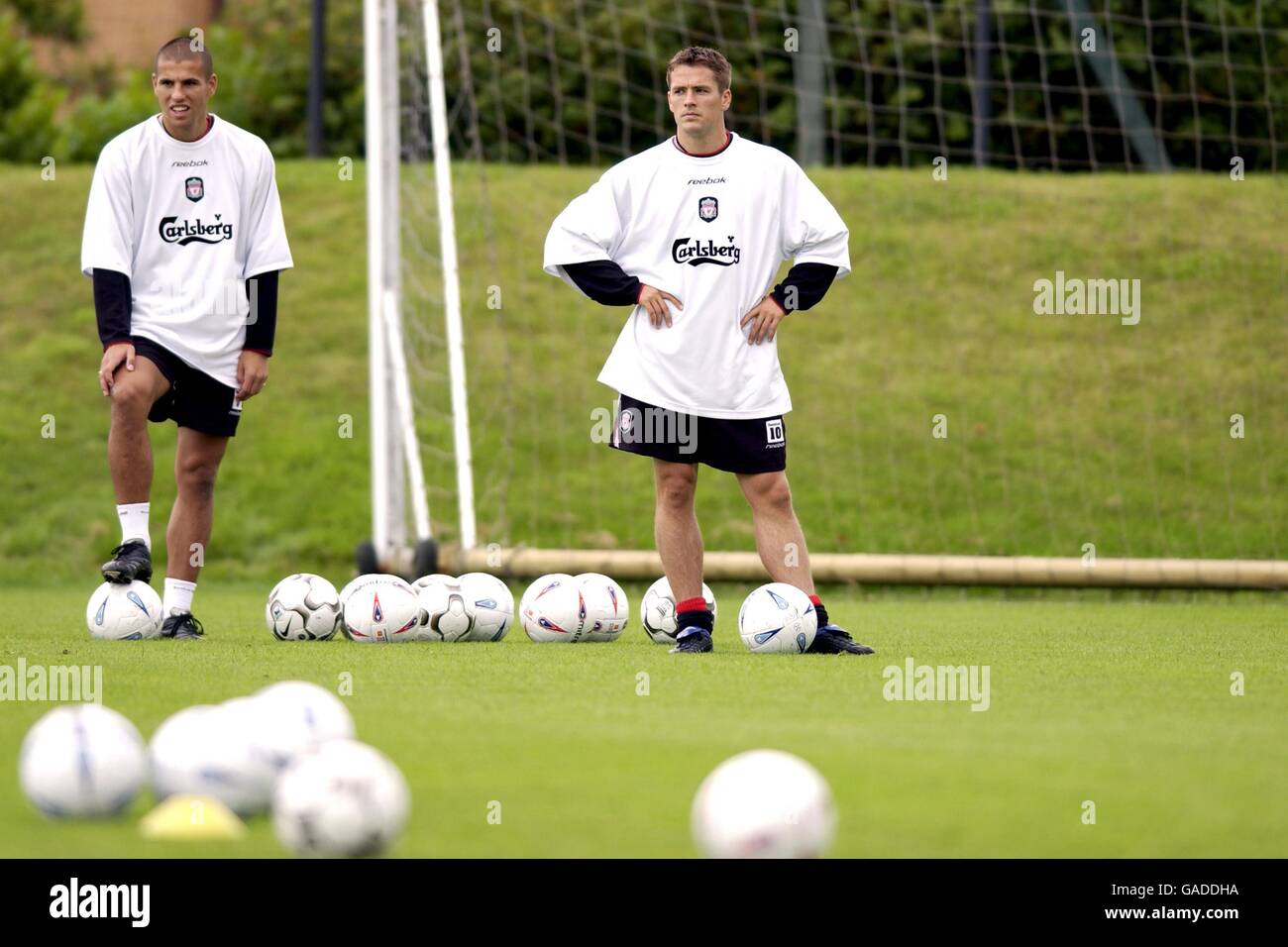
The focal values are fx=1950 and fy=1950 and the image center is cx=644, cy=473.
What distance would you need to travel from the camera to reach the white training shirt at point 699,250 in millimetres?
7441

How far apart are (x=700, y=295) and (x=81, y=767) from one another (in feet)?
12.9

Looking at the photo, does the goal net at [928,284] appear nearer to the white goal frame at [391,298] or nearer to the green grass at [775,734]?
the white goal frame at [391,298]

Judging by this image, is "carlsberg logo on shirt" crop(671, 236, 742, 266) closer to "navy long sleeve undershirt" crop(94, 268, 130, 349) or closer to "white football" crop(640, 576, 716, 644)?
"white football" crop(640, 576, 716, 644)

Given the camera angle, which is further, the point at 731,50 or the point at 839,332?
the point at 731,50

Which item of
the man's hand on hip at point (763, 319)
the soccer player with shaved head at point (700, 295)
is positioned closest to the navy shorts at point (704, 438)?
the soccer player with shaved head at point (700, 295)

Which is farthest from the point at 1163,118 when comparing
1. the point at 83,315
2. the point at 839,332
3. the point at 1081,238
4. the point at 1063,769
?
the point at 1063,769

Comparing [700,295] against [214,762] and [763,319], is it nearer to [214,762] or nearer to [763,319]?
[763,319]

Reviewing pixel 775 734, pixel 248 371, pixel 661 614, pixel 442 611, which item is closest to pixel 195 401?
pixel 248 371

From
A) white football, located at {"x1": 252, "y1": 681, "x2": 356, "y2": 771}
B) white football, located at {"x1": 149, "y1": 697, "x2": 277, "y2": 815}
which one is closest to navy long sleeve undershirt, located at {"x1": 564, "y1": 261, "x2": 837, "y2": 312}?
white football, located at {"x1": 252, "y1": 681, "x2": 356, "y2": 771}

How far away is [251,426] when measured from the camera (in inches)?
592

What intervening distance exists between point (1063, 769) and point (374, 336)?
26.0ft

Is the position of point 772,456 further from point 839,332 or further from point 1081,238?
point 1081,238

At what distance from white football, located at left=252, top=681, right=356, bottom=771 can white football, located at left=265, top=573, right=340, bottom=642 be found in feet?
10.6
